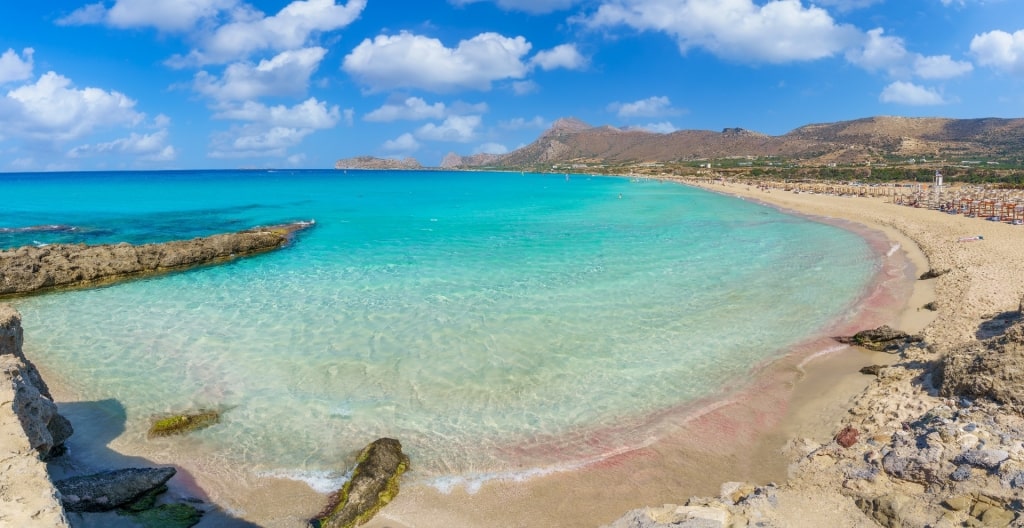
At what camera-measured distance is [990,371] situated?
7430 millimetres

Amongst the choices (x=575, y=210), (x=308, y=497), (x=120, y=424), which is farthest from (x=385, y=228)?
Answer: (x=308, y=497)

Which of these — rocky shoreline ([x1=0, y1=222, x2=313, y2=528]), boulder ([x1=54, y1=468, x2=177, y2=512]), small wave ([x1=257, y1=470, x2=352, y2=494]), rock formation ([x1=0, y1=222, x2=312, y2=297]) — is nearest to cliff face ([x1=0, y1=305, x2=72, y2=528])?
rocky shoreline ([x1=0, y1=222, x2=313, y2=528])

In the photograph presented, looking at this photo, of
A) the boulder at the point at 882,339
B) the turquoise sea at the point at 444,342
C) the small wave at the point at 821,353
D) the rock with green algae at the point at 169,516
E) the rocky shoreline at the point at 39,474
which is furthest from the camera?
the boulder at the point at 882,339

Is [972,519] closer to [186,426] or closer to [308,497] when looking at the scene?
[308,497]

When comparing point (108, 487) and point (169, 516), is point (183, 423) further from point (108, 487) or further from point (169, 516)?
point (169, 516)

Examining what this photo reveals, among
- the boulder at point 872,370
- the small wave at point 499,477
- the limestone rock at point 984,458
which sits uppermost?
the limestone rock at point 984,458

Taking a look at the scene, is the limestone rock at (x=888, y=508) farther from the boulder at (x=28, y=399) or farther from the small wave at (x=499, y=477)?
the boulder at (x=28, y=399)

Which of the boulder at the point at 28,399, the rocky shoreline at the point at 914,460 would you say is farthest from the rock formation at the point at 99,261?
the rocky shoreline at the point at 914,460

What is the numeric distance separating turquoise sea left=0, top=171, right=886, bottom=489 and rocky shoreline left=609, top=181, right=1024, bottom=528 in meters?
2.24

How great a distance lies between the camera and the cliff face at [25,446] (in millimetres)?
4082

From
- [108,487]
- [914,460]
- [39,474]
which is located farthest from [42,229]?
[914,460]

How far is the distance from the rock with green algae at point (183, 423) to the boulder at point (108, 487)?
5.61ft

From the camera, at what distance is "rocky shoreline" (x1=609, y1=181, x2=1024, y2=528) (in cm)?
545

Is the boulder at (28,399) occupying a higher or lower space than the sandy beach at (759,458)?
higher
